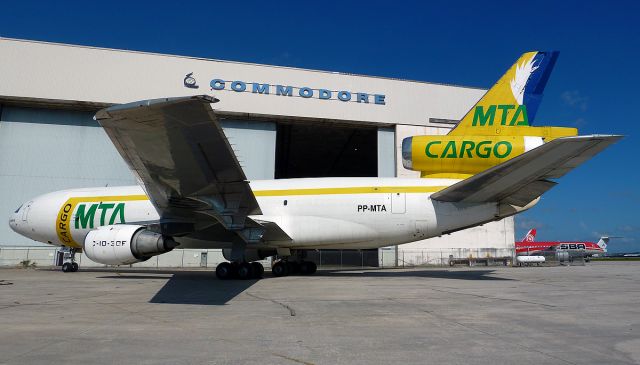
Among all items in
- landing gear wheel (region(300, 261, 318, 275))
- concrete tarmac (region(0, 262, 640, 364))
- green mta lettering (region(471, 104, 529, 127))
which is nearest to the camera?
concrete tarmac (region(0, 262, 640, 364))

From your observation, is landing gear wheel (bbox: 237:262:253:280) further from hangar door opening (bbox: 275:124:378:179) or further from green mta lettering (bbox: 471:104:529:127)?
hangar door opening (bbox: 275:124:378:179)

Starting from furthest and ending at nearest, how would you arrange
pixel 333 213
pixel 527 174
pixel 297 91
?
pixel 297 91 < pixel 333 213 < pixel 527 174

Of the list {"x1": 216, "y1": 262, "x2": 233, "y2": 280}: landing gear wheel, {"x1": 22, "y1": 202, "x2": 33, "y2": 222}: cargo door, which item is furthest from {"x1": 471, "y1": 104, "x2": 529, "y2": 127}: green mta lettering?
{"x1": 22, "y1": 202, "x2": 33, "y2": 222}: cargo door

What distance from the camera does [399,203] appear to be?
44.9ft

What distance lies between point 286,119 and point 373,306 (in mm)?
20049

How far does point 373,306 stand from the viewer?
746 cm

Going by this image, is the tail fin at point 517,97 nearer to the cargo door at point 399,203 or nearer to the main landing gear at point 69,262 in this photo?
the cargo door at point 399,203

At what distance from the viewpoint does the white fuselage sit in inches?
529

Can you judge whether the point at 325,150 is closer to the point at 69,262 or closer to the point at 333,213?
the point at 333,213

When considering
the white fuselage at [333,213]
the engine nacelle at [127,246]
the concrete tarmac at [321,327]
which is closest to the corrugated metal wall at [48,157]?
the white fuselage at [333,213]

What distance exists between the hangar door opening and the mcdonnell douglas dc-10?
14.0 metres

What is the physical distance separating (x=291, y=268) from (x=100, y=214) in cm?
763

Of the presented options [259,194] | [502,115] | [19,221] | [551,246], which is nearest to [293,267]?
[259,194]

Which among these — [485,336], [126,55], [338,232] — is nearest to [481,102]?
[338,232]
